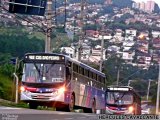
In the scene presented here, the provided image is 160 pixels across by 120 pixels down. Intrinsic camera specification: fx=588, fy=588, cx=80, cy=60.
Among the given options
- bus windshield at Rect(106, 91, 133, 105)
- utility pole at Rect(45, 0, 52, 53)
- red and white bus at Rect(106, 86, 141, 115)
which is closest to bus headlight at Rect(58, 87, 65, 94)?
utility pole at Rect(45, 0, 52, 53)

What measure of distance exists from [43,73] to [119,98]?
1356cm

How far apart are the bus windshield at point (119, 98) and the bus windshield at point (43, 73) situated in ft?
42.3

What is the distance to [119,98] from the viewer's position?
41.5 meters

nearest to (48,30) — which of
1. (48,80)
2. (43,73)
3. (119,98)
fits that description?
(43,73)

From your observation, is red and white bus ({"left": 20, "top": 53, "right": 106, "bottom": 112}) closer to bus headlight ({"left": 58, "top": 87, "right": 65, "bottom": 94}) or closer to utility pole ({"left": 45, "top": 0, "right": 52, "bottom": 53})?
bus headlight ({"left": 58, "top": 87, "right": 65, "bottom": 94})

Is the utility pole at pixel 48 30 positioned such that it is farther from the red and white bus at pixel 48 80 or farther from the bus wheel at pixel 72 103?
the red and white bus at pixel 48 80

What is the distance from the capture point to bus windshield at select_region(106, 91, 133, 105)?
41375 millimetres

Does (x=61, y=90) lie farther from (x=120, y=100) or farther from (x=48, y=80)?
(x=120, y=100)

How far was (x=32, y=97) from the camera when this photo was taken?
29094 mm

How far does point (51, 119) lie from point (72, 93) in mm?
11686

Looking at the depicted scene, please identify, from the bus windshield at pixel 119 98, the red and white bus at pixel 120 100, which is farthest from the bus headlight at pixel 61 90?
the bus windshield at pixel 119 98

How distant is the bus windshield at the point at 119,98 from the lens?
41375 mm

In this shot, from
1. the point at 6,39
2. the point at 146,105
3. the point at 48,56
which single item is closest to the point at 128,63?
the point at 146,105

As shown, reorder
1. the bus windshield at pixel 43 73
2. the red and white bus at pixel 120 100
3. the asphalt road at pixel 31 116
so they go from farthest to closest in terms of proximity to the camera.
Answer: the red and white bus at pixel 120 100 < the bus windshield at pixel 43 73 < the asphalt road at pixel 31 116
